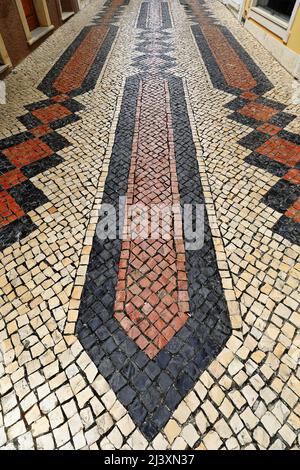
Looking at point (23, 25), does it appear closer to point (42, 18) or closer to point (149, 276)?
point (42, 18)

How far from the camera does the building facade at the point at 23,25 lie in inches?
349

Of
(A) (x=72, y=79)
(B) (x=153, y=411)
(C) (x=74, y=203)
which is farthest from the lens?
(A) (x=72, y=79)

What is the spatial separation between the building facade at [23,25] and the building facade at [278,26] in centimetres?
882

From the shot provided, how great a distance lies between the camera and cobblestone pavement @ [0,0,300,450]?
2822 millimetres

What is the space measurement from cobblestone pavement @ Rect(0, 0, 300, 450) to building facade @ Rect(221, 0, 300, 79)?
2296 mm

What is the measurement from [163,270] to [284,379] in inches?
75.5

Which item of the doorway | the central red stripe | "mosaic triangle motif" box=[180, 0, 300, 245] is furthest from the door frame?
the central red stripe

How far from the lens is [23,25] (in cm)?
995

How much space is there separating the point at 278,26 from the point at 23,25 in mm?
9164

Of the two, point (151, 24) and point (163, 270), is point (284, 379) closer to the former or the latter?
point (163, 270)

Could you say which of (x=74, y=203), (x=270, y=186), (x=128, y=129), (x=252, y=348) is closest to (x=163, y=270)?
(x=252, y=348)

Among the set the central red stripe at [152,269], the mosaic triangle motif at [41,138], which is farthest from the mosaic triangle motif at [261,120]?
the mosaic triangle motif at [41,138]

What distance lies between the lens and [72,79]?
881cm

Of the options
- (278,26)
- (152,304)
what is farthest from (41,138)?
(278,26)
